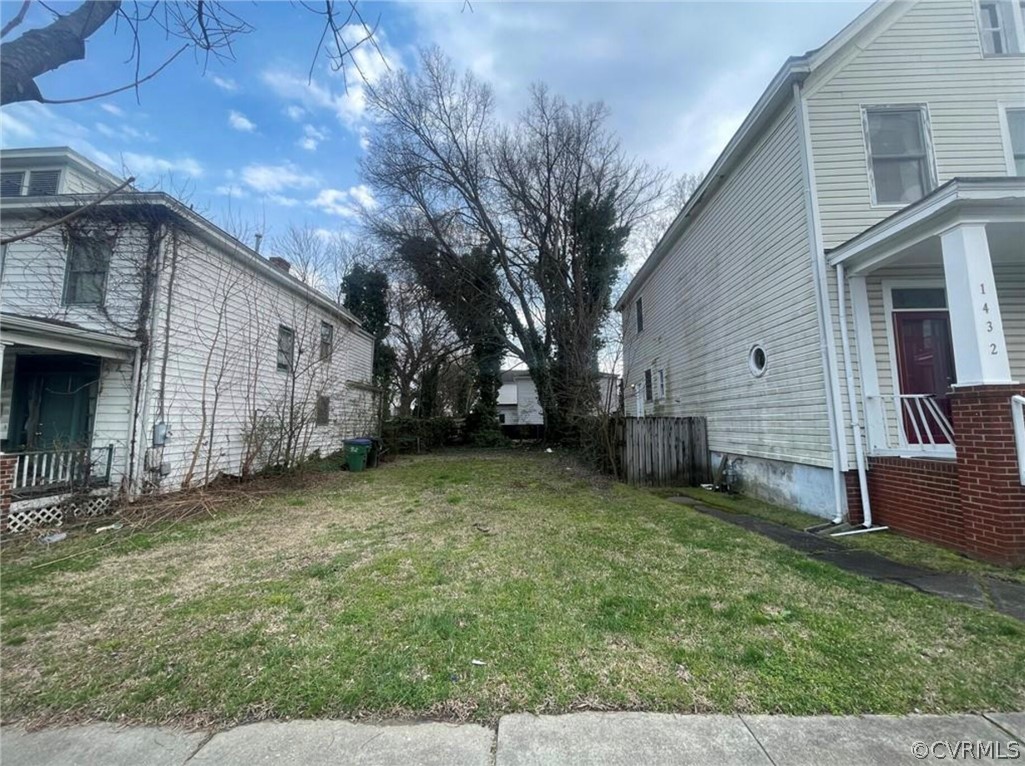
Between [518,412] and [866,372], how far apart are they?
29.1 meters

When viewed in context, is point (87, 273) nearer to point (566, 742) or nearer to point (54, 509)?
point (54, 509)

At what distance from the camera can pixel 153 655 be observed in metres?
2.83

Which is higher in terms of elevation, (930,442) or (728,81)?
(728,81)

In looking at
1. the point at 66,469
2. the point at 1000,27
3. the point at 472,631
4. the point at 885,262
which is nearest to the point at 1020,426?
the point at 885,262

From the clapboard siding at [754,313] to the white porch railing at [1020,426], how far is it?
81.1 inches

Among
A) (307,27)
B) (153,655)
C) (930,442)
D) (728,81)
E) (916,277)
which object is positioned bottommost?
(153,655)

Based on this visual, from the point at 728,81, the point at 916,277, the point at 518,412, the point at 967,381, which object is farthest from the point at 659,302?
the point at 518,412

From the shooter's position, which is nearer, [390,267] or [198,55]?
[198,55]

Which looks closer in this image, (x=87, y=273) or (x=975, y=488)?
(x=975, y=488)

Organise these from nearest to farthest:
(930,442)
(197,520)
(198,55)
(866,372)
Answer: (198,55) < (930,442) < (866,372) < (197,520)

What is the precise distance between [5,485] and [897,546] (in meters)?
10.5

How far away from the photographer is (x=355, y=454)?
12.6 meters

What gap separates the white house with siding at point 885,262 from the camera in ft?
15.8

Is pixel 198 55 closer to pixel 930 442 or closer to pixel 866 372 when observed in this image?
pixel 866 372
